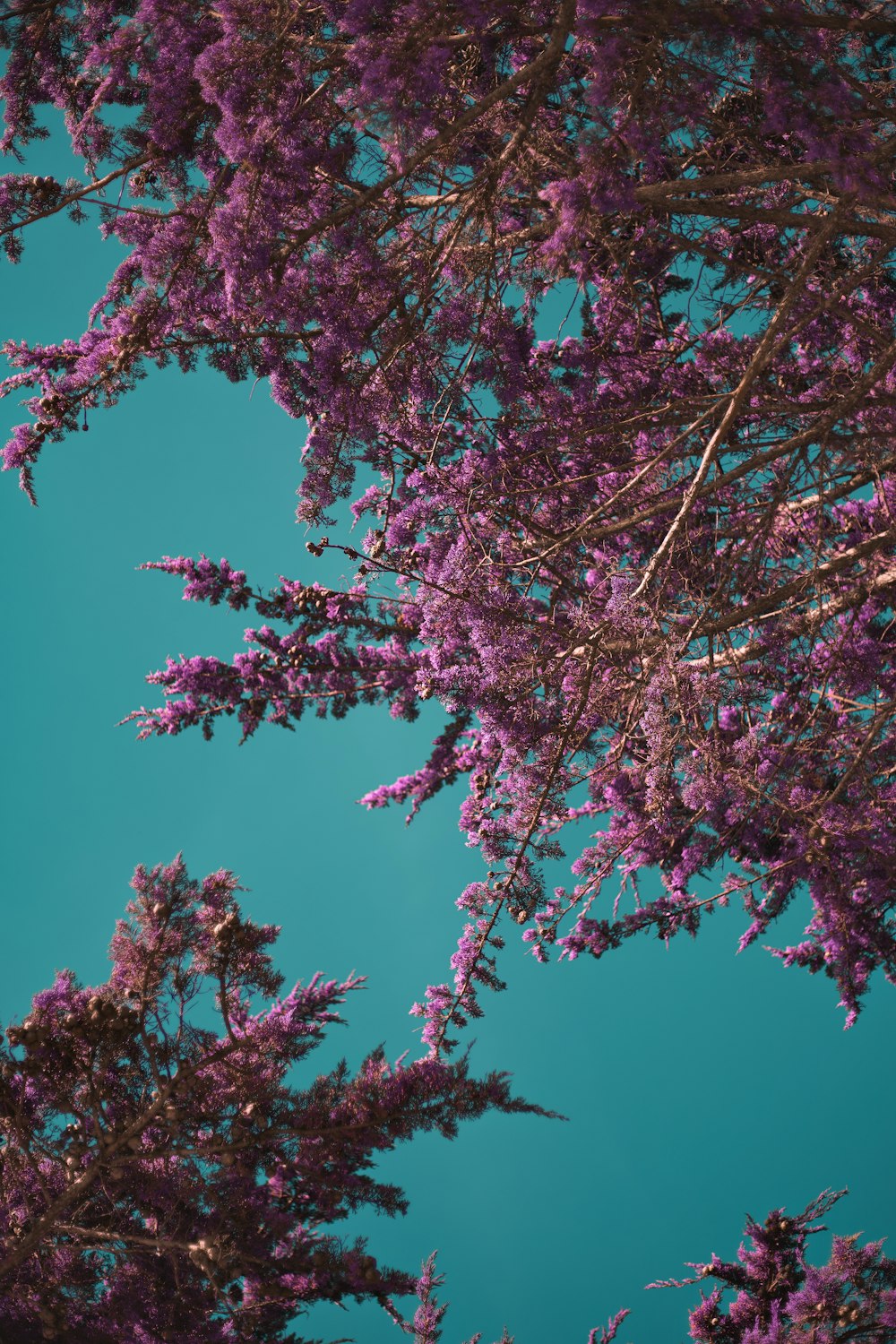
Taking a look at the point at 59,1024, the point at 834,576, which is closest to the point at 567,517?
the point at 834,576

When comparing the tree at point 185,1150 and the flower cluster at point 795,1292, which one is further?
the flower cluster at point 795,1292

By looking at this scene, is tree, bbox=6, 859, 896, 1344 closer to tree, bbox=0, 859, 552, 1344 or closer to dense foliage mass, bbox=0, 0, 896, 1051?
tree, bbox=0, 859, 552, 1344

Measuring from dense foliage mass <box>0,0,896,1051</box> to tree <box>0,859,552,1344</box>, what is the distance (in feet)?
3.86

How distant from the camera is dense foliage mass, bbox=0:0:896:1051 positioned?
3219mm

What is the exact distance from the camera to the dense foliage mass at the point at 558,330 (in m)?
3.22

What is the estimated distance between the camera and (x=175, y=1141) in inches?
176

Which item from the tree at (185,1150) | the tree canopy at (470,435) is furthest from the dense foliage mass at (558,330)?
the tree at (185,1150)

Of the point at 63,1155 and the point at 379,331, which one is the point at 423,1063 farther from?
the point at 379,331

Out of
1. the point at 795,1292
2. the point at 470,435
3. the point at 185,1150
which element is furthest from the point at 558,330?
the point at 795,1292

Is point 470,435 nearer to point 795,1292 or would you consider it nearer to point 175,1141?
point 175,1141

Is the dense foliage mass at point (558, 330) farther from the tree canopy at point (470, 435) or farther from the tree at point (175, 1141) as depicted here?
the tree at point (175, 1141)

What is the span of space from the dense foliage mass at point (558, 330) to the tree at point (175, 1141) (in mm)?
1175

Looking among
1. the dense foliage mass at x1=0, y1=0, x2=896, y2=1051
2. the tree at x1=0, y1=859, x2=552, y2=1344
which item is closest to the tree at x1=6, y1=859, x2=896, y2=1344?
the tree at x1=0, y1=859, x2=552, y2=1344

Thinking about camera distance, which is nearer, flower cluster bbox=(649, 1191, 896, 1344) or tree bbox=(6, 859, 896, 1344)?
tree bbox=(6, 859, 896, 1344)
